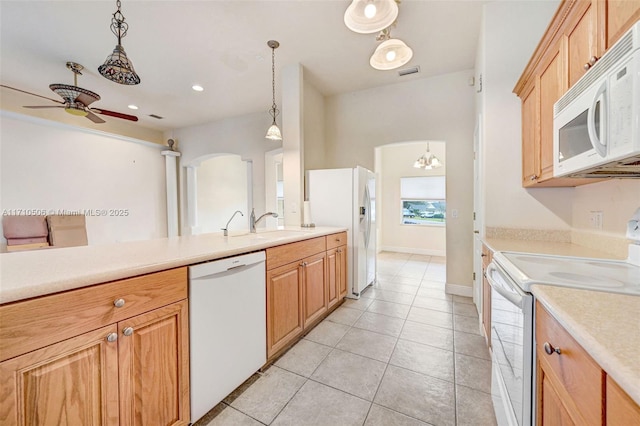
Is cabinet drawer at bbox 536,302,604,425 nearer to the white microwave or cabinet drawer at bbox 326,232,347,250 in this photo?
the white microwave

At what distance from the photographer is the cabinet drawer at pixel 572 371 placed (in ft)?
1.76

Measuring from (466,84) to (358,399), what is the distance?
12.8 feet

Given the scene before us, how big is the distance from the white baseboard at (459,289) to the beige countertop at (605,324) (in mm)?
2768

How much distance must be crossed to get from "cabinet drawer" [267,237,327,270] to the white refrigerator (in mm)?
741

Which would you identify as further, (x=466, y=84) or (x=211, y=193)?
(x=211, y=193)

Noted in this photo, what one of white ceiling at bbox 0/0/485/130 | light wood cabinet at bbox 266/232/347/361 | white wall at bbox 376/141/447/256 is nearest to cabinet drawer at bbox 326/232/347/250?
light wood cabinet at bbox 266/232/347/361

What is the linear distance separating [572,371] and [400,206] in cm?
597

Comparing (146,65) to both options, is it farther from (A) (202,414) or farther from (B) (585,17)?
(B) (585,17)

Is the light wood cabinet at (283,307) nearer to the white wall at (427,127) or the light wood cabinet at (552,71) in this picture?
the light wood cabinet at (552,71)

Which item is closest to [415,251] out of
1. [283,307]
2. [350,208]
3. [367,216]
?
[367,216]

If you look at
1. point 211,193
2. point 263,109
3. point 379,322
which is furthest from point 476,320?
point 211,193

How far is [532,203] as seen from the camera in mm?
2143

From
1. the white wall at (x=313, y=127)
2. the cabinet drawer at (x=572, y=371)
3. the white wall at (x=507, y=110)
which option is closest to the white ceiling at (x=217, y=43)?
the white wall at (x=313, y=127)

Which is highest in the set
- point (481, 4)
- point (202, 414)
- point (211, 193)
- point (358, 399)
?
point (481, 4)
